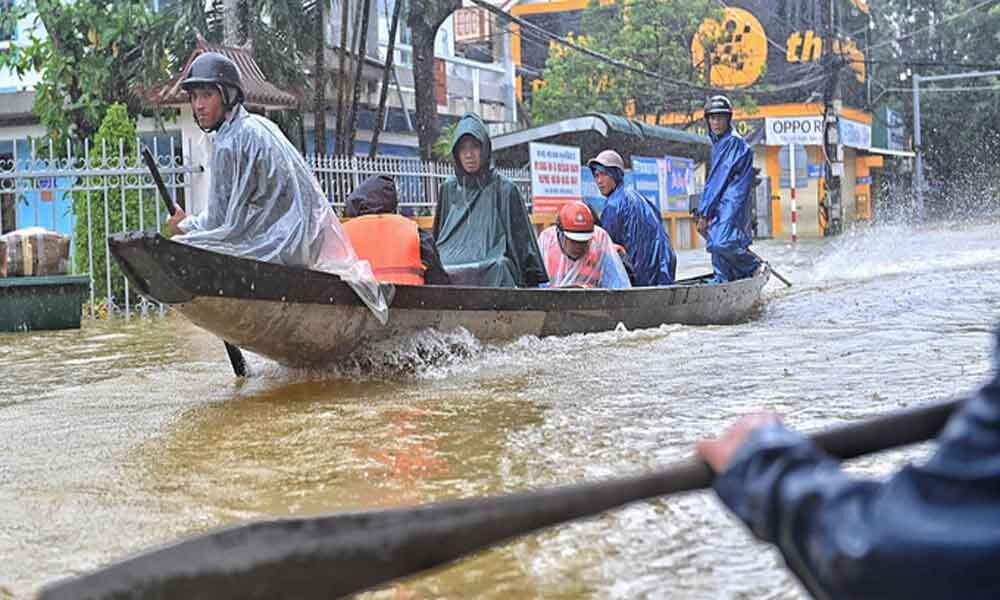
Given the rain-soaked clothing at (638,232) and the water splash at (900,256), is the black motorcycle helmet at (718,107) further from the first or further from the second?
the water splash at (900,256)

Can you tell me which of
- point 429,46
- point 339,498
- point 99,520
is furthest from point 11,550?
point 429,46

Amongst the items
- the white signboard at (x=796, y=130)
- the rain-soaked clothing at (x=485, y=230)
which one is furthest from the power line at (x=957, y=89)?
the rain-soaked clothing at (x=485, y=230)

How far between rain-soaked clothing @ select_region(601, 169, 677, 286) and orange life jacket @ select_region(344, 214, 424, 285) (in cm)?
370

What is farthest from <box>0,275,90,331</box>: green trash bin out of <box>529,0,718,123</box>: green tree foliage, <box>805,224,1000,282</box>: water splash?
<box>529,0,718,123</box>: green tree foliage

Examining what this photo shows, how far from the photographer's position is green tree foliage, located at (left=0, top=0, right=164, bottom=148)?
51.3 ft

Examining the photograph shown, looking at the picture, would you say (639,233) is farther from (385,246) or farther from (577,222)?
(385,246)

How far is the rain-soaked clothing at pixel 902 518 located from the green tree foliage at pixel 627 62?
90.4ft

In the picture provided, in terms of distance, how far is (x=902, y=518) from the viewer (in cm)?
153

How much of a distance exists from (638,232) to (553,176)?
8.70 metres

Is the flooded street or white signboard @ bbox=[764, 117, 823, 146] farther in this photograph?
white signboard @ bbox=[764, 117, 823, 146]

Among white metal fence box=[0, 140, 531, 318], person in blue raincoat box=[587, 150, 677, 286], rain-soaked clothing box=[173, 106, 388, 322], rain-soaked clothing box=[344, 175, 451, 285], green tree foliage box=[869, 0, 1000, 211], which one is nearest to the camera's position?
rain-soaked clothing box=[173, 106, 388, 322]

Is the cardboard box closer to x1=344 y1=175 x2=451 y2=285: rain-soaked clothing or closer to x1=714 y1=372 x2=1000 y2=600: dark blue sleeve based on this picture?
x1=344 y1=175 x2=451 y2=285: rain-soaked clothing

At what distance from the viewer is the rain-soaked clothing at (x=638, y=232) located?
11070mm

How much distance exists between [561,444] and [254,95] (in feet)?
28.2
